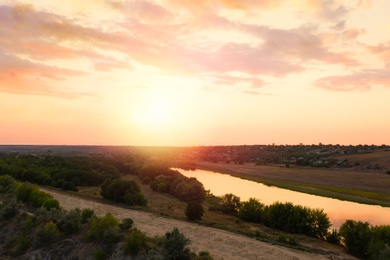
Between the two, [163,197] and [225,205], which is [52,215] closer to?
[225,205]

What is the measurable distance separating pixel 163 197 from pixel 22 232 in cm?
2643

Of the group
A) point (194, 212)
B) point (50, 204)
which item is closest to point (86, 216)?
point (50, 204)

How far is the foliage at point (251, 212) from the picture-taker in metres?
37.6

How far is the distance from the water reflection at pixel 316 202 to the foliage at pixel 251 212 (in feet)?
26.2

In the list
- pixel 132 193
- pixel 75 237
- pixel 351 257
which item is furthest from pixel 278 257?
pixel 132 193

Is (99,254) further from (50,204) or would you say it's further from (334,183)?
(334,183)

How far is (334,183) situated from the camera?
225 feet

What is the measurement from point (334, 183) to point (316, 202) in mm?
19906

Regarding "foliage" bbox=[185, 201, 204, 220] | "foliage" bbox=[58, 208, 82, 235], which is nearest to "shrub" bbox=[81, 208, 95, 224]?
"foliage" bbox=[58, 208, 82, 235]

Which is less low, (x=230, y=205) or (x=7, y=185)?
(x=7, y=185)

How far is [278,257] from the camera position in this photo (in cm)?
2322

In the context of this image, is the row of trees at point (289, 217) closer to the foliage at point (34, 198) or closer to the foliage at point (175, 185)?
the foliage at point (175, 185)

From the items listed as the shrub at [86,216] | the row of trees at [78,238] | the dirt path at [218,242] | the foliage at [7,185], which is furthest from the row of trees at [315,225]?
the foliage at [7,185]

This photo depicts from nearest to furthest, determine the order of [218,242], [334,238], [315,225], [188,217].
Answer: [218,242] → [334,238] → [315,225] → [188,217]
